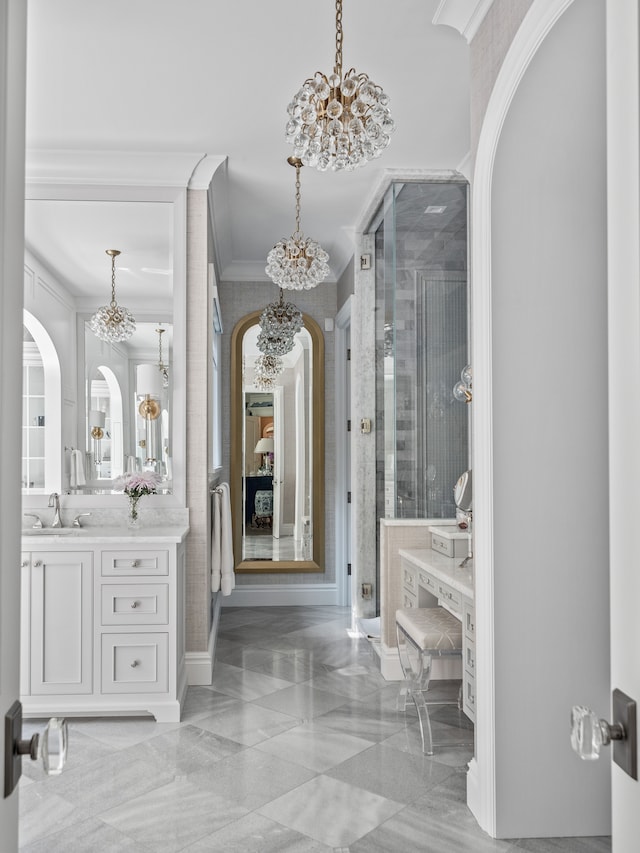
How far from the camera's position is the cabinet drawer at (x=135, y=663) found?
3301 millimetres

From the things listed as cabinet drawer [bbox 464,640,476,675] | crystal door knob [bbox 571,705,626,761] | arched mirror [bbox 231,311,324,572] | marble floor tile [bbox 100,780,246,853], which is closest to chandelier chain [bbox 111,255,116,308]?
arched mirror [bbox 231,311,324,572]

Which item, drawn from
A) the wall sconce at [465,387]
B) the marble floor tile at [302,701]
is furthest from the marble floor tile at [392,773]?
the wall sconce at [465,387]

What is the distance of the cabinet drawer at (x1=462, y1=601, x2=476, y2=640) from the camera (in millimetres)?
2600

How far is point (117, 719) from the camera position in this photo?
11.0 feet

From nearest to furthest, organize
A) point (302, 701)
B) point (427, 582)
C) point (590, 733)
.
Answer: point (590, 733) < point (427, 582) < point (302, 701)

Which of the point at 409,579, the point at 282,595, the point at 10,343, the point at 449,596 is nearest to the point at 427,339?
the point at 409,579

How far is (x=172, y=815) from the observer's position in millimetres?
2459

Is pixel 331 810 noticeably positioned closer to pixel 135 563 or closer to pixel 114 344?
pixel 135 563

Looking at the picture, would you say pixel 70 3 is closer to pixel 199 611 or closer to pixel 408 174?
pixel 408 174

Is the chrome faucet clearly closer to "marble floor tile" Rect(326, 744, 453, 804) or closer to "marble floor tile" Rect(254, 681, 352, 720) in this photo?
"marble floor tile" Rect(254, 681, 352, 720)

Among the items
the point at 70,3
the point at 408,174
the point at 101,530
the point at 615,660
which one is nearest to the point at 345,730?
the point at 101,530

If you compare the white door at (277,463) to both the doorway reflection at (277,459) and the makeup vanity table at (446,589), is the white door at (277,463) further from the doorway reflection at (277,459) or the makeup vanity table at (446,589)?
the makeup vanity table at (446,589)

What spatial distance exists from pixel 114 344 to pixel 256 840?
8.22ft

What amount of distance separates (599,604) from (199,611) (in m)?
2.27
